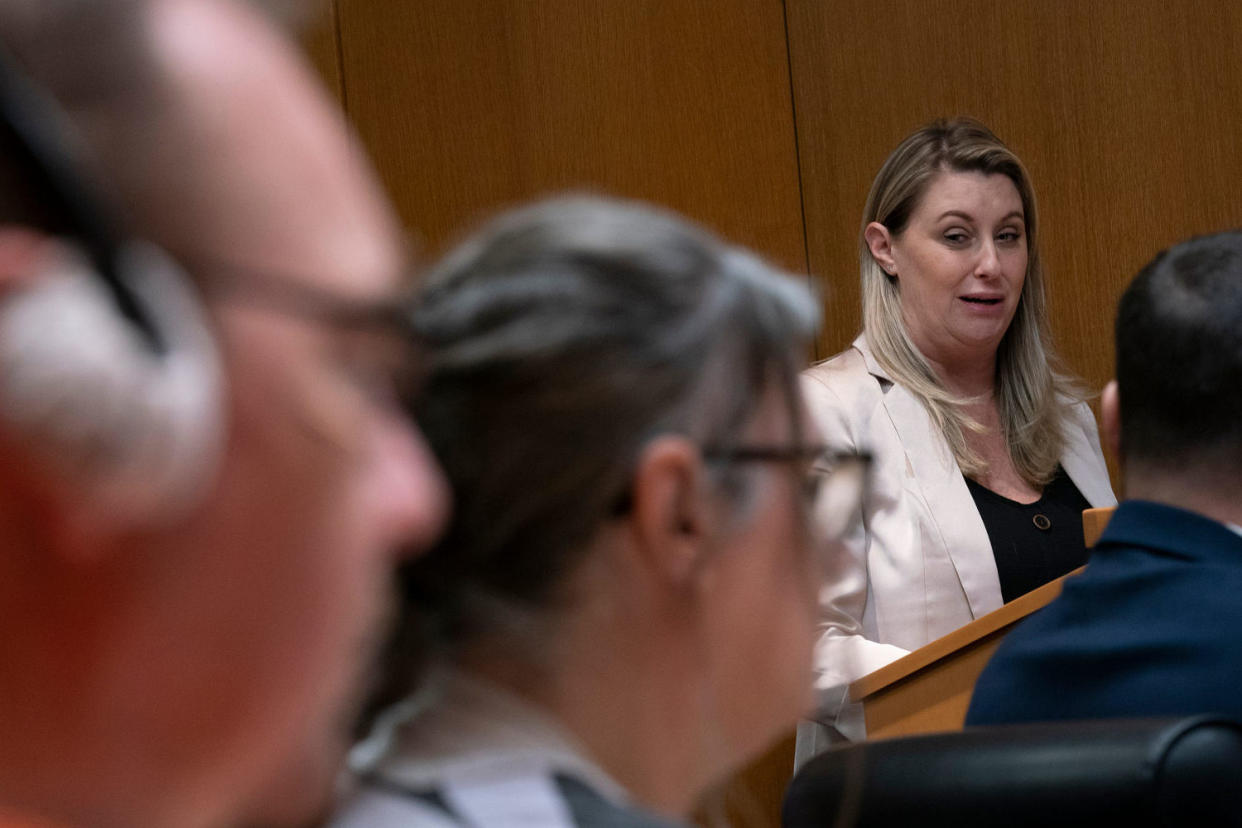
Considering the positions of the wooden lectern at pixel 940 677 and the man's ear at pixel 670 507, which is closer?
the man's ear at pixel 670 507

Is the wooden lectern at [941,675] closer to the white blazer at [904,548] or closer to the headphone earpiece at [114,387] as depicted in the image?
the white blazer at [904,548]

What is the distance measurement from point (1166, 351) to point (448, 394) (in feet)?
3.24

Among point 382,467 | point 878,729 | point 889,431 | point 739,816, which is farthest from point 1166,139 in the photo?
point 382,467

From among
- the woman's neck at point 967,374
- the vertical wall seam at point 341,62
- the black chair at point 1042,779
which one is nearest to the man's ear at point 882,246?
the woman's neck at point 967,374

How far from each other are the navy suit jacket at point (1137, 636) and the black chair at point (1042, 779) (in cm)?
36

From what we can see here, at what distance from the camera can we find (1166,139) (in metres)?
3.69

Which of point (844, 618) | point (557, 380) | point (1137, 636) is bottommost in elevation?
point (844, 618)

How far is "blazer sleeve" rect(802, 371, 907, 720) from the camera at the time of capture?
2270 millimetres

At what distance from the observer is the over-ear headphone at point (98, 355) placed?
0.17m

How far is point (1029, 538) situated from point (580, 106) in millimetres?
1712

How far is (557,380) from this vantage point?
0.75 metres

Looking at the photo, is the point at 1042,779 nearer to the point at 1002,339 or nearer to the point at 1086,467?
the point at 1086,467

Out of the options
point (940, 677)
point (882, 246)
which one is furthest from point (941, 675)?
point (882, 246)

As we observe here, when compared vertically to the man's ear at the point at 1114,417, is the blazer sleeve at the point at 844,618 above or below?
below
